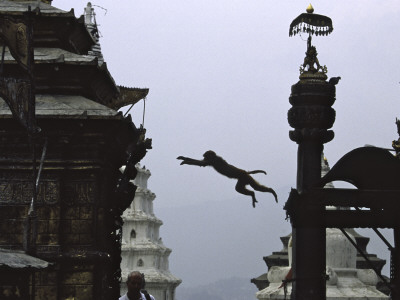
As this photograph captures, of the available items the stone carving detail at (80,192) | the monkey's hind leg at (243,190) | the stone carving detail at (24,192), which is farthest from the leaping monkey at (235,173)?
the stone carving detail at (24,192)

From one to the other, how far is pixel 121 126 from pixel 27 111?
172 inches

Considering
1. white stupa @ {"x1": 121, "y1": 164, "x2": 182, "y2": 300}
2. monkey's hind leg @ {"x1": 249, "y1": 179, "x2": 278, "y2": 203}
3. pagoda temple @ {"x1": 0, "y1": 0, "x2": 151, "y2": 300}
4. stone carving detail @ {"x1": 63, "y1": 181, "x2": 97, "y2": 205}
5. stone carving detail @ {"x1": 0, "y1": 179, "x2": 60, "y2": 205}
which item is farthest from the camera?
white stupa @ {"x1": 121, "y1": 164, "x2": 182, "y2": 300}

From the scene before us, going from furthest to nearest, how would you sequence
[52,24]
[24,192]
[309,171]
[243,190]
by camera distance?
1. [52,24]
2. [24,192]
3. [243,190]
4. [309,171]

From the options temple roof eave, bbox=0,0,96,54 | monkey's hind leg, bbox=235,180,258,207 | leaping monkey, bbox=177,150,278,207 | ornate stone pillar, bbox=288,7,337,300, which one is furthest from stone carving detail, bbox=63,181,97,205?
ornate stone pillar, bbox=288,7,337,300

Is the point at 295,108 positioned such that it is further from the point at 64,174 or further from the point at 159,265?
the point at 159,265

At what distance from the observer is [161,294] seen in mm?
59969

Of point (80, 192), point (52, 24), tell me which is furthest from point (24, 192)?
point (52, 24)

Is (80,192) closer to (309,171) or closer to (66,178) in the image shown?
(66,178)

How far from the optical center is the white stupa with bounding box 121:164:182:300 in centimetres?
5925

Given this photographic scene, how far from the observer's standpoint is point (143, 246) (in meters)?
59.6

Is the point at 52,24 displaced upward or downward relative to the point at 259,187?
upward

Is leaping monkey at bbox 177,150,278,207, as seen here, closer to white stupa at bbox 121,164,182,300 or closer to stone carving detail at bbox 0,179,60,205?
stone carving detail at bbox 0,179,60,205

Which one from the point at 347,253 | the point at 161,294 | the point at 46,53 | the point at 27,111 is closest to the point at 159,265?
the point at 161,294

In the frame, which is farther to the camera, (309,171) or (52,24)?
(52,24)
